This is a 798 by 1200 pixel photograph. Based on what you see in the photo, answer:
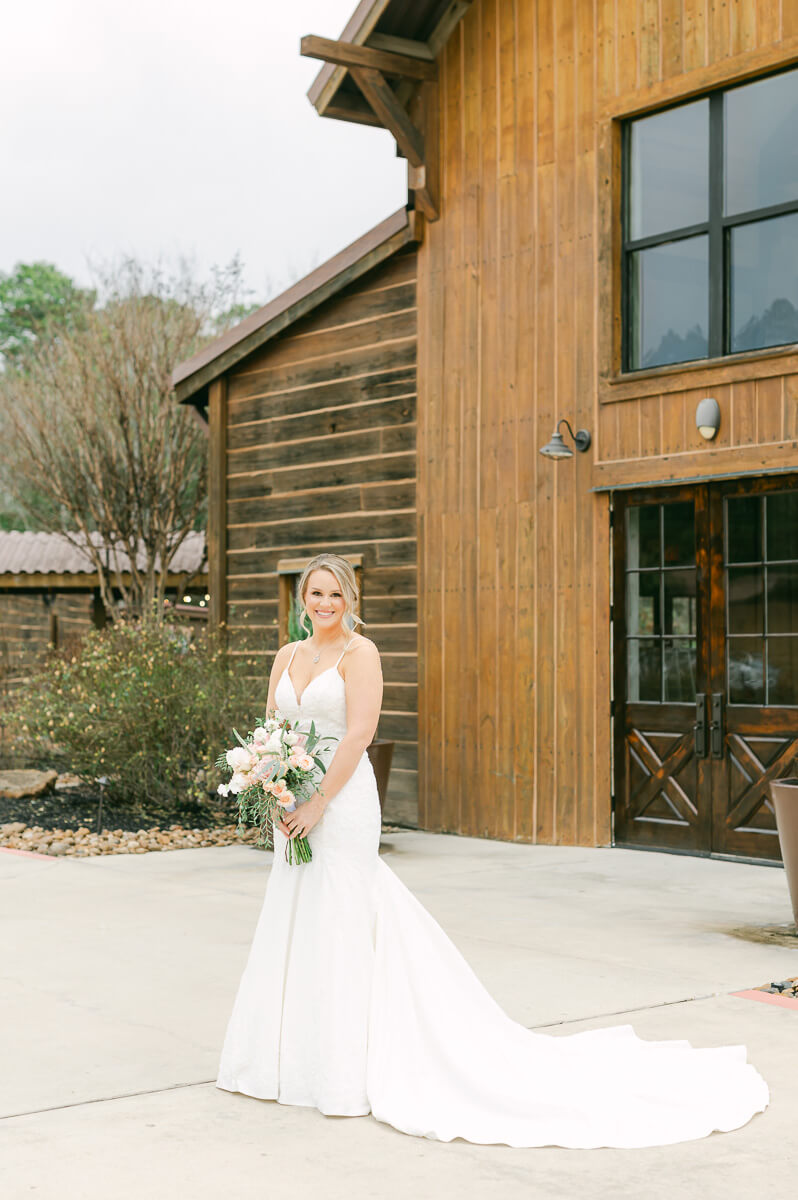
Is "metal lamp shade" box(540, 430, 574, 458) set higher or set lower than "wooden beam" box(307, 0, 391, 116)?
lower

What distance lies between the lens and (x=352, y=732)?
4.69 metres

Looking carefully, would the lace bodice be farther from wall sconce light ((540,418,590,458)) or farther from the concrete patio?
wall sconce light ((540,418,590,458))

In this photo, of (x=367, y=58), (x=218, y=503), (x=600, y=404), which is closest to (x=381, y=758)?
(x=600, y=404)

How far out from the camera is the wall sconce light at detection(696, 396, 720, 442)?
936 cm

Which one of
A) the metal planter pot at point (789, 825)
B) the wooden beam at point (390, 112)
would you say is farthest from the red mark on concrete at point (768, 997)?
the wooden beam at point (390, 112)

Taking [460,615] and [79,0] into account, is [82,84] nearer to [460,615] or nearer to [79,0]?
[79,0]

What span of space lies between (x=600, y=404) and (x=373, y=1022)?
649 centimetres

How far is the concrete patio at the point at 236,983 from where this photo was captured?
3891 millimetres

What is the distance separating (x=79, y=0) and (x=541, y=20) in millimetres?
41019

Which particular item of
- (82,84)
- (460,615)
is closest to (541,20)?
(460,615)

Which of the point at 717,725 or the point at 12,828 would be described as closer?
the point at 717,725

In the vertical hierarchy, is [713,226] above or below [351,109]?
below

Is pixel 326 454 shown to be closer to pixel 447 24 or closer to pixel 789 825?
pixel 447 24

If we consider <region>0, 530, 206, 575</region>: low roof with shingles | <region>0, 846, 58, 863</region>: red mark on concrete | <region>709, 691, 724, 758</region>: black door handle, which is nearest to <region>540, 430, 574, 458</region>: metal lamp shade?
<region>709, 691, 724, 758</region>: black door handle
